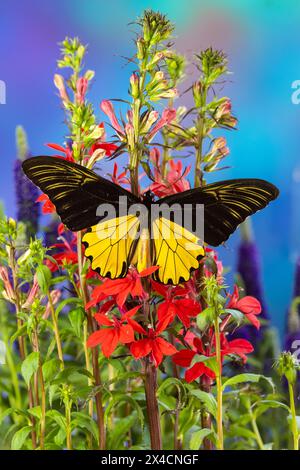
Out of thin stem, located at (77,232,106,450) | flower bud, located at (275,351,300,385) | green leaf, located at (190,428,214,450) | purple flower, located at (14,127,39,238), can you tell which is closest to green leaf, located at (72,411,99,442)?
thin stem, located at (77,232,106,450)

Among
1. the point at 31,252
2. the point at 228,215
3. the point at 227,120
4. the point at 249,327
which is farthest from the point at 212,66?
the point at 249,327

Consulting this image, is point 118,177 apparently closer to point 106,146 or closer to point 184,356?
point 106,146

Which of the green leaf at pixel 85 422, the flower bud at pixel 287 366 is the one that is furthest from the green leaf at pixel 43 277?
the flower bud at pixel 287 366

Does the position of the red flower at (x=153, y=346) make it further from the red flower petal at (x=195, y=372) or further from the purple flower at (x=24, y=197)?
the purple flower at (x=24, y=197)

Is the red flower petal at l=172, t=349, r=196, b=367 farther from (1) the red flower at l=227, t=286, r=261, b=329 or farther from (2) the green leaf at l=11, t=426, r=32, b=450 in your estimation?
(2) the green leaf at l=11, t=426, r=32, b=450


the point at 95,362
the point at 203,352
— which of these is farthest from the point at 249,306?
the point at 95,362

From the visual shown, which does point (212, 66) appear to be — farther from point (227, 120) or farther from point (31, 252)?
point (31, 252)
